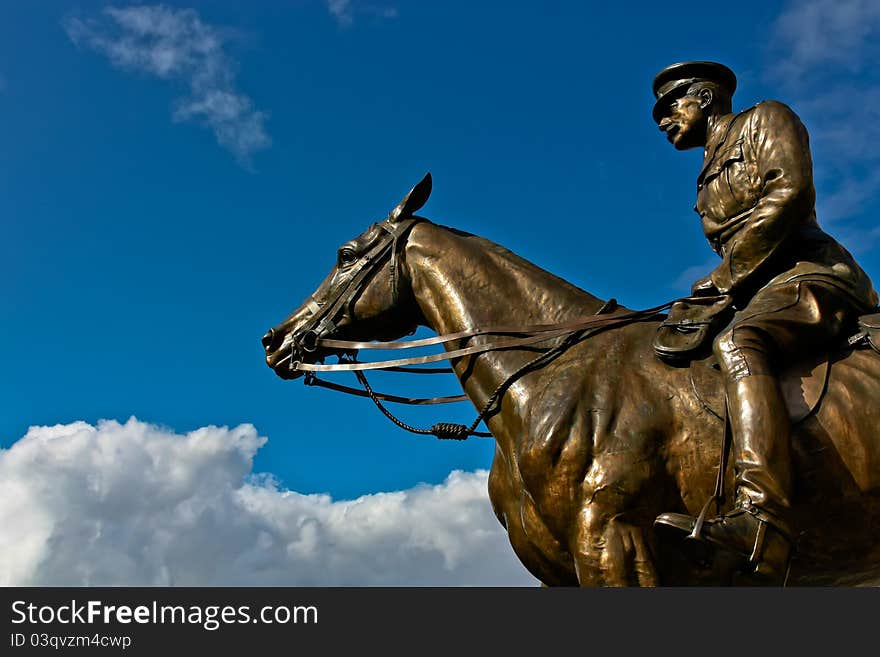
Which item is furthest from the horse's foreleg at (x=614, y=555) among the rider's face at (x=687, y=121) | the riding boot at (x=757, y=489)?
the rider's face at (x=687, y=121)

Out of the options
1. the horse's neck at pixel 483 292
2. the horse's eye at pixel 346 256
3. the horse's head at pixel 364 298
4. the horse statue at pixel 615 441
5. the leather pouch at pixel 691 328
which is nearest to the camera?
the horse statue at pixel 615 441

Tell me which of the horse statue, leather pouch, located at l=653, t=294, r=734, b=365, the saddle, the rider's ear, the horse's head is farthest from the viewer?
the horse's head

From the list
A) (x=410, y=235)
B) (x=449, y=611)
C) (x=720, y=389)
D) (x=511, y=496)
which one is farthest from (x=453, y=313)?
(x=449, y=611)

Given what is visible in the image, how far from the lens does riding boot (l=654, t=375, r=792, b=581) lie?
6.04 metres

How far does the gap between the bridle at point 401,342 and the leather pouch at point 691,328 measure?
331 millimetres

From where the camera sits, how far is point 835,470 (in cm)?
649

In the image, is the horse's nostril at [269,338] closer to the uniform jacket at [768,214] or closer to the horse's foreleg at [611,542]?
the horse's foreleg at [611,542]

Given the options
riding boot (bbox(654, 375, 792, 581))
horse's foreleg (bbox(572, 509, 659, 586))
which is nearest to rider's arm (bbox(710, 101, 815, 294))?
riding boot (bbox(654, 375, 792, 581))

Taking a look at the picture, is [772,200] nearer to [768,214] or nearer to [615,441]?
[768,214]

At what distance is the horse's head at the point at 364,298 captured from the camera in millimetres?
8625

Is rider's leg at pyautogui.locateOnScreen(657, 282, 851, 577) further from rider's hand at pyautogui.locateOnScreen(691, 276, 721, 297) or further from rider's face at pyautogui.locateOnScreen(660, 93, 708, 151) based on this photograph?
rider's face at pyautogui.locateOnScreen(660, 93, 708, 151)

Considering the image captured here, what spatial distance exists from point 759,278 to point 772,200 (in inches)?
23.7

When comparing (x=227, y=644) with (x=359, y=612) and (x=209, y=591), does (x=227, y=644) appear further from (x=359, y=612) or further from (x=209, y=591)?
(x=359, y=612)

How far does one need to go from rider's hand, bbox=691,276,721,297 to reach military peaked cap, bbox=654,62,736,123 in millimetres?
1819
